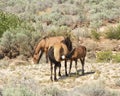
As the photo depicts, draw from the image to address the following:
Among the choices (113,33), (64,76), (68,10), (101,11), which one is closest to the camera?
(64,76)

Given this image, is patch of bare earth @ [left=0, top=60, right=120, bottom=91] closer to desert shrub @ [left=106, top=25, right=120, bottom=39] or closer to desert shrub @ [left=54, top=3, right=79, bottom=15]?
desert shrub @ [left=106, top=25, right=120, bottom=39]

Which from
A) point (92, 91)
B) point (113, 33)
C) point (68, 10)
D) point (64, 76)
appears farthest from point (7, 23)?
point (68, 10)

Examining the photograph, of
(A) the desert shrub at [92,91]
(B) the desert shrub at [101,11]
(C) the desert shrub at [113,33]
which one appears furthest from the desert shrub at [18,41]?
(A) the desert shrub at [92,91]

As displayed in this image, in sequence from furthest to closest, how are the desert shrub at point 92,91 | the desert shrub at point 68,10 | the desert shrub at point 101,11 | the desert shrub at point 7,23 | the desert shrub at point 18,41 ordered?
the desert shrub at point 68,10 → the desert shrub at point 101,11 → the desert shrub at point 7,23 → the desert shrub at point 18,41 → the desert shrub at point 92,91

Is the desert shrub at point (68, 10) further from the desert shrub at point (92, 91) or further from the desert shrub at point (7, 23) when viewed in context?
the desert shrub at point (92, 91)

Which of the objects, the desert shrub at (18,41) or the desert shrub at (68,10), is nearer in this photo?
the desert shrub at (18,41)

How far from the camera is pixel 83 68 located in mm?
13789

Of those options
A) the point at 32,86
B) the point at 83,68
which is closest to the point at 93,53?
the point at 83,68

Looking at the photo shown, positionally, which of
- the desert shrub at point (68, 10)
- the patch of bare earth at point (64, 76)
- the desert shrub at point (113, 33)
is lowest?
the desert shrub at point (68, 10)

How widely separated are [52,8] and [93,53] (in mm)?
17591

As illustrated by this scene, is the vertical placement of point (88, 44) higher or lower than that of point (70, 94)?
lower

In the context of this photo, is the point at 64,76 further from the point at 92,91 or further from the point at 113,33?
the point at 113,33

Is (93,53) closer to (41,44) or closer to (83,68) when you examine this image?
(41,44)

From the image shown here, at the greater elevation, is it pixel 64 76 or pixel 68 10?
pixel 64 76
